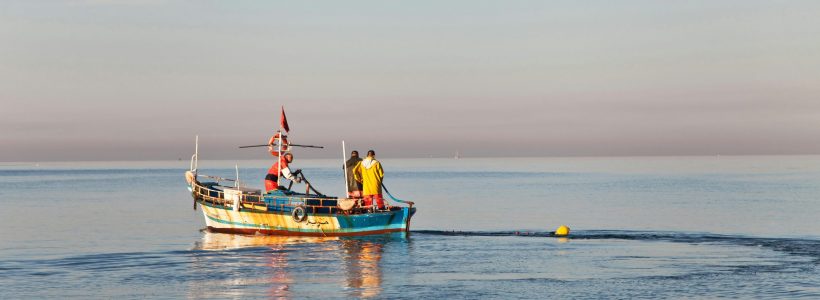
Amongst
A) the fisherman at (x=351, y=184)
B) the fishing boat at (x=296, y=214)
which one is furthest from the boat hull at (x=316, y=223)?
the fisherman at (x=351, y=184)

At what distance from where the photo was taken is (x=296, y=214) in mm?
35969

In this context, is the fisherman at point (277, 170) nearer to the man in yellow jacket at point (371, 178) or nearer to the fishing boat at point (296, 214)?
the fishing boat at point (296, 214)

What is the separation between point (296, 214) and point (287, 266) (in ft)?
27.6

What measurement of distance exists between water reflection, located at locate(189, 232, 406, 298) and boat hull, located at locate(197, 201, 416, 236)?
0.93ft

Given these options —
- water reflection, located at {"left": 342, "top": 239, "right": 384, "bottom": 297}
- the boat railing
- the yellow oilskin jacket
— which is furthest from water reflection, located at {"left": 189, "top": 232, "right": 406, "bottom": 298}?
the yellow oilskin jacket

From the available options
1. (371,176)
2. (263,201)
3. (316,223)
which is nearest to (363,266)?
(371,176)

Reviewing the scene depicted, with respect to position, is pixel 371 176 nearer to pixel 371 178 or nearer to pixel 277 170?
pixel 371 178

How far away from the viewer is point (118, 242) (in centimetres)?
3822

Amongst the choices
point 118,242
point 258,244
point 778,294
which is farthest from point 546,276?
point 118,242

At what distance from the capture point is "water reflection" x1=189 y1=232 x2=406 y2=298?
23031 mm

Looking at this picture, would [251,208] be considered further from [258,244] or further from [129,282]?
[129,282]

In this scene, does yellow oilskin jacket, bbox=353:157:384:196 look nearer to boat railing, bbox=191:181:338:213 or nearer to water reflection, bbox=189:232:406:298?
boat railing, bbox=191:181:338:213

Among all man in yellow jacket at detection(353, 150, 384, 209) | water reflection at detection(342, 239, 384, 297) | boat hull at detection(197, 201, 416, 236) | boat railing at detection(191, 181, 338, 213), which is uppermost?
man in yellow jacket at detection(353, 150, 384, 209)

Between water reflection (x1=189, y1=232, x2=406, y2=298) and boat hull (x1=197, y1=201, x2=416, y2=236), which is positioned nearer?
water reflection (x1=189, y1=232, x2=406, y2=298)
